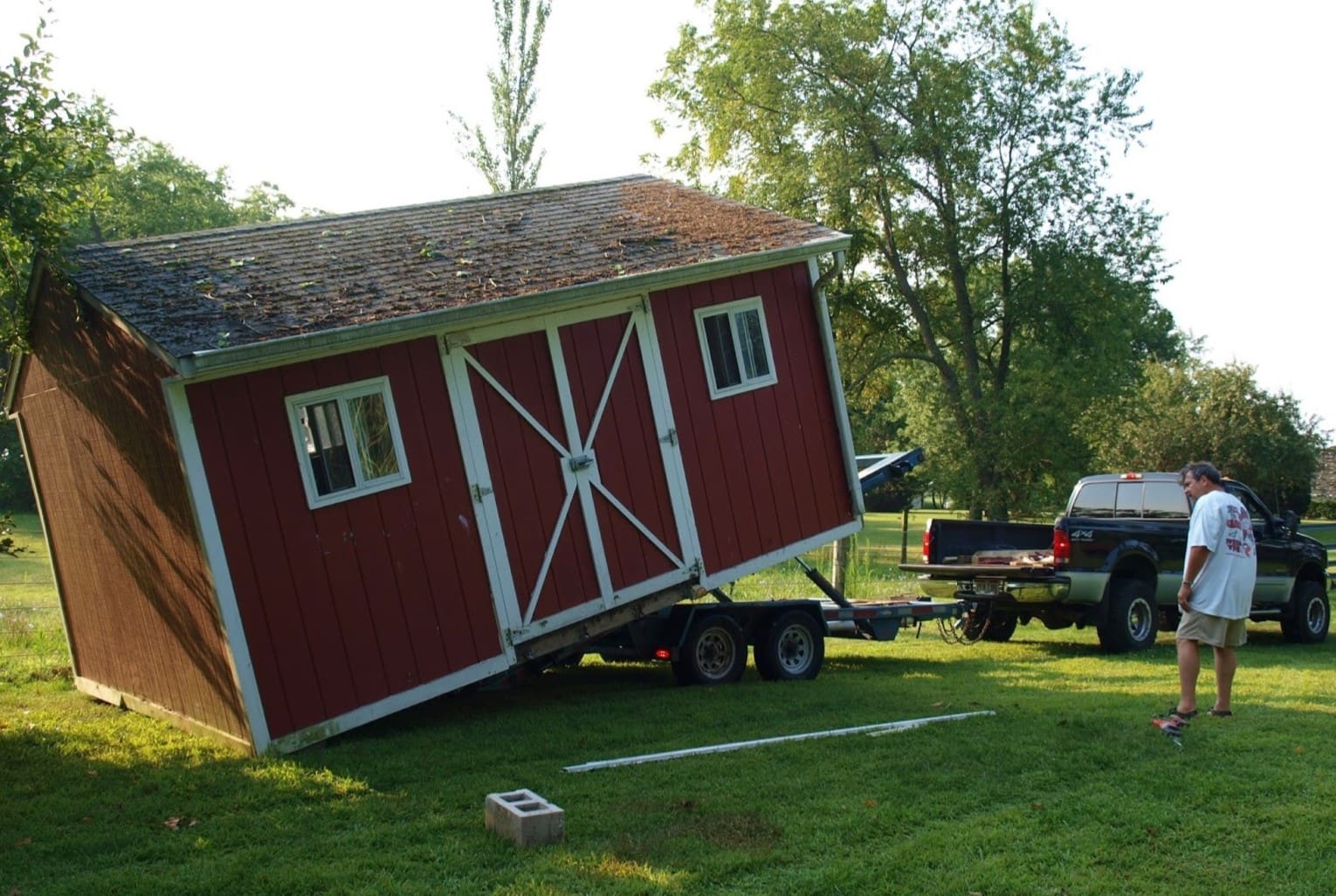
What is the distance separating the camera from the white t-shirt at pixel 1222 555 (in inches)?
372

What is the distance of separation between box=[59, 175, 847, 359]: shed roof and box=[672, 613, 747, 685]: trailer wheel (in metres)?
3.57

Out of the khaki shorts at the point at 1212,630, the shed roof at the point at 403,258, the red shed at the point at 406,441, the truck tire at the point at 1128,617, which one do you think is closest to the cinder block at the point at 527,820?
the red shed at the point at 406,441

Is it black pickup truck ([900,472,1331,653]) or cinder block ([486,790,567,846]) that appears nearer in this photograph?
cinder block ([486,790,567,846])

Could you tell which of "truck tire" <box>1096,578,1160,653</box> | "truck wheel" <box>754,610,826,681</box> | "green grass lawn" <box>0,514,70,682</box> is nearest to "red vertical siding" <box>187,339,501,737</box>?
"green grass lawn" <box>0,514,70,682</box>

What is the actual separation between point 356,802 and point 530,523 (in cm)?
371

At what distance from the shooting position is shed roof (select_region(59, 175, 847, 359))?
10.6 m

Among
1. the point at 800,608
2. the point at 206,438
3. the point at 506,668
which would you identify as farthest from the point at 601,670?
the point at 206,438

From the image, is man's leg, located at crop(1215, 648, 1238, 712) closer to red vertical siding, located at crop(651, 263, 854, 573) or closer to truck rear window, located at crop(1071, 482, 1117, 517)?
red vertical siding, located at crop(651, 263, 854, 573)

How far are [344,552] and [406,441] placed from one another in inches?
42.1

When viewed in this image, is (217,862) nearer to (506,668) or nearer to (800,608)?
(506,668)

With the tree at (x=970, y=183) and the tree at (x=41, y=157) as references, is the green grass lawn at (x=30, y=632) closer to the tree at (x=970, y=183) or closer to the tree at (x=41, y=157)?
the tree at (x=41, y=157)

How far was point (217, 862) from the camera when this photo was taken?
23.4 feet

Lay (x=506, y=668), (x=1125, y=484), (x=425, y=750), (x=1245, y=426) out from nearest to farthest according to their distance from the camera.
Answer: (x=425, y=750) → (x=506, y=668) → (x=1125, y=484) → (x=1245, y=426)

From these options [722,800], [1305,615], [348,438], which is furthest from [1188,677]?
[1305,615]
